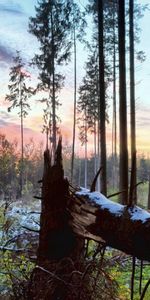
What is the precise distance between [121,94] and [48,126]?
1364 centimetres

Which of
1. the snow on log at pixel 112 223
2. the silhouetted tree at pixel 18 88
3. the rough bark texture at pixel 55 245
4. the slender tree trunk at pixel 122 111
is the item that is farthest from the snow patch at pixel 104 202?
the silhouetted tree at pixel 18 88

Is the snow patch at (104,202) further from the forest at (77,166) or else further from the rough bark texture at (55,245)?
the rough bark texture at (55,245)

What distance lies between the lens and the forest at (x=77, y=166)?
2.82m

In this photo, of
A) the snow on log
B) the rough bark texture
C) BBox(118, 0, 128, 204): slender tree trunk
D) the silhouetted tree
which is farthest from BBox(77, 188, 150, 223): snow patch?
the silhouetted tree

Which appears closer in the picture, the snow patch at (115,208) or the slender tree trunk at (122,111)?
the snow patch at (115,208)

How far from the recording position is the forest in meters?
2.82

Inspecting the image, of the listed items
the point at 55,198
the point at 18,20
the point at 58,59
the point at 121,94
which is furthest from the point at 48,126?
the point at 55,198

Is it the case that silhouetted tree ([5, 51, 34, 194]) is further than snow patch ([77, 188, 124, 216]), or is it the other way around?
silhouetted tree ([5, 51, 34, 194])

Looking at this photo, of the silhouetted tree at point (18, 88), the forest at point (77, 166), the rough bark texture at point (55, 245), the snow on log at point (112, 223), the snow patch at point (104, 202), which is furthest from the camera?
the silhouetted tree at point (18, 88)

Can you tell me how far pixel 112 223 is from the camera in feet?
8.08

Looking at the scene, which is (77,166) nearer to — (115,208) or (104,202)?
(104,202)

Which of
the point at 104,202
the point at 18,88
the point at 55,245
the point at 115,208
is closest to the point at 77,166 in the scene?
the point at 18,88

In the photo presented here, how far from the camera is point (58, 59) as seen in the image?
72.0 feet

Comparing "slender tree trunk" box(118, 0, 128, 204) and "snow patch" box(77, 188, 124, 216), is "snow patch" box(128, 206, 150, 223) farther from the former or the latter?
"slender tree trunk" box(118, 0, 128, 204)
